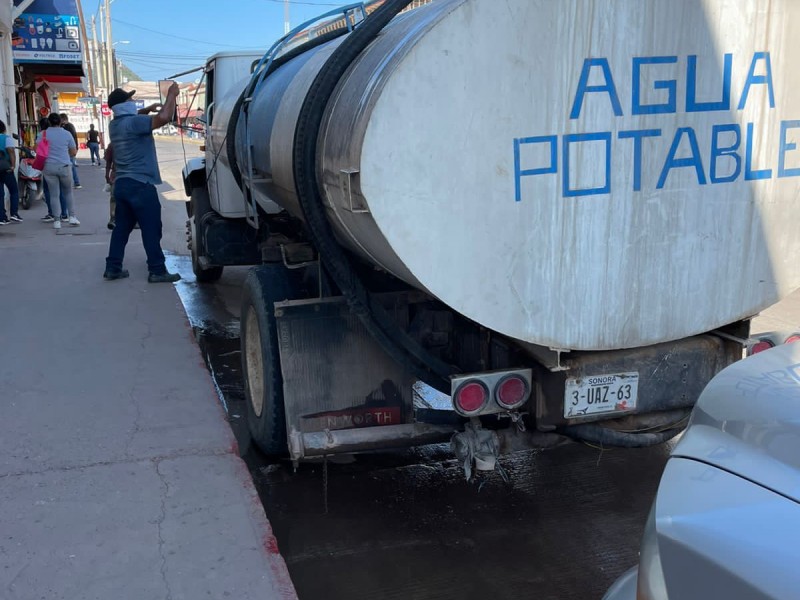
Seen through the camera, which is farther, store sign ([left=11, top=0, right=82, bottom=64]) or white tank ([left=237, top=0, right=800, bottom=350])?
store sign ([left=11, top=0, right=82, bottom=64])

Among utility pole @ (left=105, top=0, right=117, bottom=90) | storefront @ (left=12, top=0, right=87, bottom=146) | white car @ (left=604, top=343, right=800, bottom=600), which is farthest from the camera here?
utility pole @ (left=105, top=0, right=117, bottom=90)

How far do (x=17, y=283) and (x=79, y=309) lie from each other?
1.42 m

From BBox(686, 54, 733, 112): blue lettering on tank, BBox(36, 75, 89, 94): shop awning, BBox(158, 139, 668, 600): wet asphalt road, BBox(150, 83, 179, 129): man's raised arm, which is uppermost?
BBox(36, 75, 89, 94): shop awning

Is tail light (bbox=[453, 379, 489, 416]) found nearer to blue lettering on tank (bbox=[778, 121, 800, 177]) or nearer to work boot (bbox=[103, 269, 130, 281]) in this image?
blue lettering on tank (bbox=[778, 121, 800, 177])

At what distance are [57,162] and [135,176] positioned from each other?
5.88m

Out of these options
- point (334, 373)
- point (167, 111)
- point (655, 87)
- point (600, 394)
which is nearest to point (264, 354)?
point (334, 373)

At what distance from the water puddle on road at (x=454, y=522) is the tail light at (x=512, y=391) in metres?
0.85

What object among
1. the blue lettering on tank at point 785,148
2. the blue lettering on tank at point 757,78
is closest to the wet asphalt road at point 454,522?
the blue lettering on tank at point 785,148

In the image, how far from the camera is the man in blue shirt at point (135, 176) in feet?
25.0

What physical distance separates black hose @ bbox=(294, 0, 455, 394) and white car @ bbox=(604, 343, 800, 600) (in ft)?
5.73

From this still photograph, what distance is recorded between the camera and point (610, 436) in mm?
3426

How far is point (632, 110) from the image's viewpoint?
2869 mm

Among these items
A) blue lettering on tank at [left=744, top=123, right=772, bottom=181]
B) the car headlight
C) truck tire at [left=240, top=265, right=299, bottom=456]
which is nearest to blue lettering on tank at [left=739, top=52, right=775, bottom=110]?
blue lettering on tank at [left=744, top=123, right=772, bottom=181]

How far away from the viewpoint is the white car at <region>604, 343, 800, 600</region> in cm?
135
